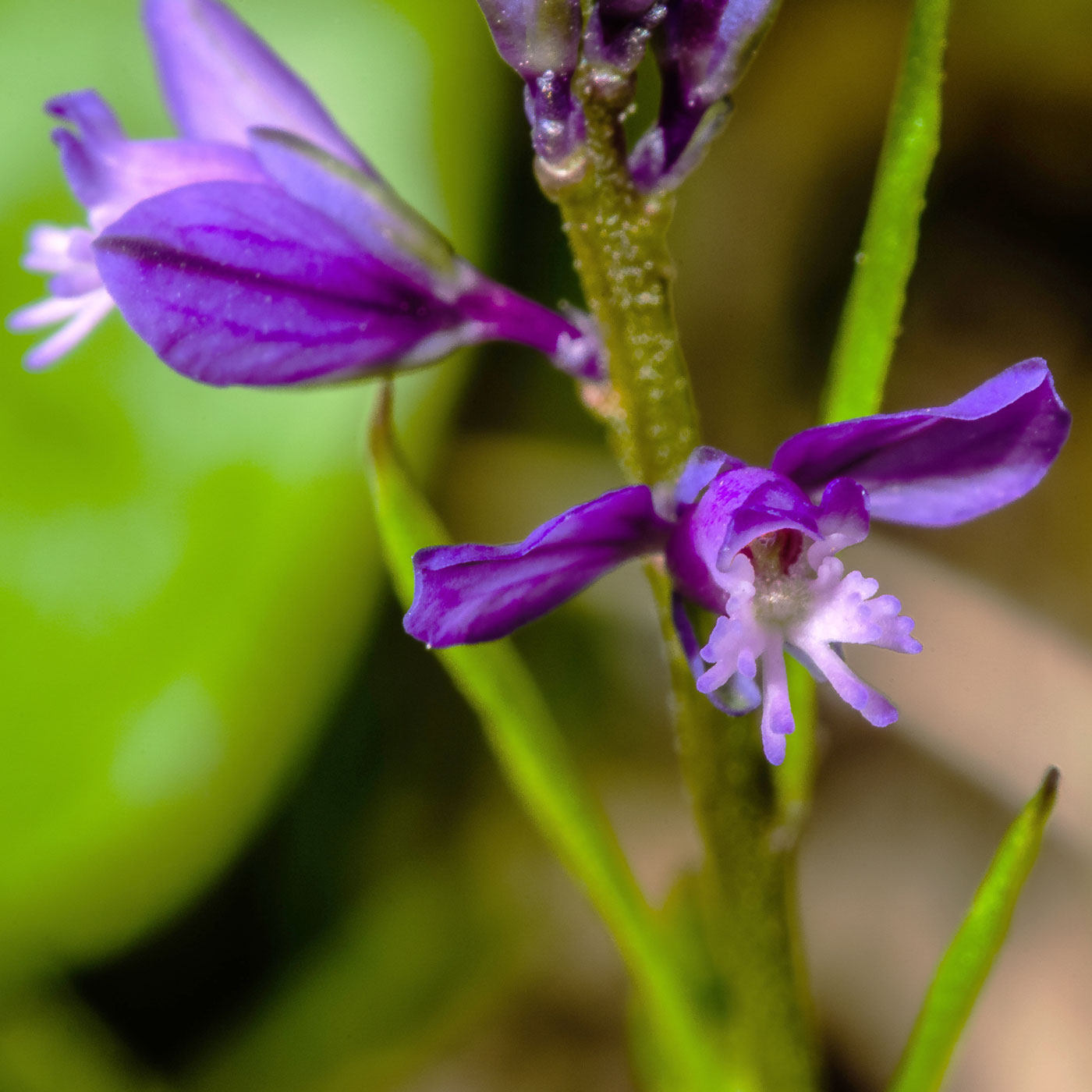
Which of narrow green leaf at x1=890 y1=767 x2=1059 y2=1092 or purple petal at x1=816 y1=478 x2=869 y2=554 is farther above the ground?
purple petal at x1=816 y1=478 x2=869 y2=554

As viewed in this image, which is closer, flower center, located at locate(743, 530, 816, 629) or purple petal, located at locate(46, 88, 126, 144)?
flower center, located at locate(743, 530, 816, 629)

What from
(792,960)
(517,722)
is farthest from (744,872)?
(517,722)

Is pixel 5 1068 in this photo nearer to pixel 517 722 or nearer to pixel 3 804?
pixel 3 804

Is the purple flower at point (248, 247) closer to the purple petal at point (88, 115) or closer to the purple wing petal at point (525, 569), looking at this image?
the purple petal at point (88, 115)

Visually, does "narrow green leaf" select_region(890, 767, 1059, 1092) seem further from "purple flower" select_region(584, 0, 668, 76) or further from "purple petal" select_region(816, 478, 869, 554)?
"purple flower" select_region(584, 0, 668, 76)

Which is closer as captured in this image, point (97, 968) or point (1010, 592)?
point (97, 968)

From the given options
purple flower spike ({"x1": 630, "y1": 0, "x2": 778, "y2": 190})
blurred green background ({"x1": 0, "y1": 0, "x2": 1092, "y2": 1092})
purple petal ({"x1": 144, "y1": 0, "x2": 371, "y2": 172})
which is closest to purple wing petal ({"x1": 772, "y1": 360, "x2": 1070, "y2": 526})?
purple flower spike ({"x1": 630, "y1": 0, "x2": 778, "y2": 190})

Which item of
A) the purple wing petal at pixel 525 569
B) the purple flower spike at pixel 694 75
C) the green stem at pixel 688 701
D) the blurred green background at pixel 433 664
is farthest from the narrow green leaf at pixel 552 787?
the blurred green background at pixel 433 664
